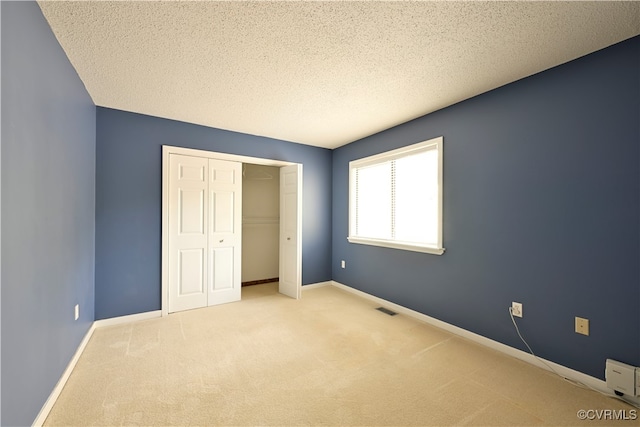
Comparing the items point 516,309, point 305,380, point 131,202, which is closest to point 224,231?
point 131,202

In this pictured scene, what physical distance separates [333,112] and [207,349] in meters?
2.85

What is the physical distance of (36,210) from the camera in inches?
61.9

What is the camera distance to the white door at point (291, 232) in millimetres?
4061

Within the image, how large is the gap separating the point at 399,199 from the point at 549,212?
64.8 inches

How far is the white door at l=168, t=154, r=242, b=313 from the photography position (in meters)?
3.46

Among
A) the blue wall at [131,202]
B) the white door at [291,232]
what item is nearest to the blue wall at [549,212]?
the white door at [291,232]

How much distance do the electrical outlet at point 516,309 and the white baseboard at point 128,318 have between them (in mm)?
3886

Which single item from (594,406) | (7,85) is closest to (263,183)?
(7,85)

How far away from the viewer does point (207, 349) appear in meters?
2.50

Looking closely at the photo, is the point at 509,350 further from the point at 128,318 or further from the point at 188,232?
the point at 128,318

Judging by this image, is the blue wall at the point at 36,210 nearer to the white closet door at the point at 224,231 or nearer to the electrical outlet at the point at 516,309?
the white closet door at the point at 224,231

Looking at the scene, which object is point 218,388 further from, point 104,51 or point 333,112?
point 333,112

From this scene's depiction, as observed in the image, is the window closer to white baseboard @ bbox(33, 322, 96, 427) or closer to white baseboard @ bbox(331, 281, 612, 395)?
white baseboard @ bbox(331, 281, 612, 395)

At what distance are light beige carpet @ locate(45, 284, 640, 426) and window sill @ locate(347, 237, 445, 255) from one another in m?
0.87
